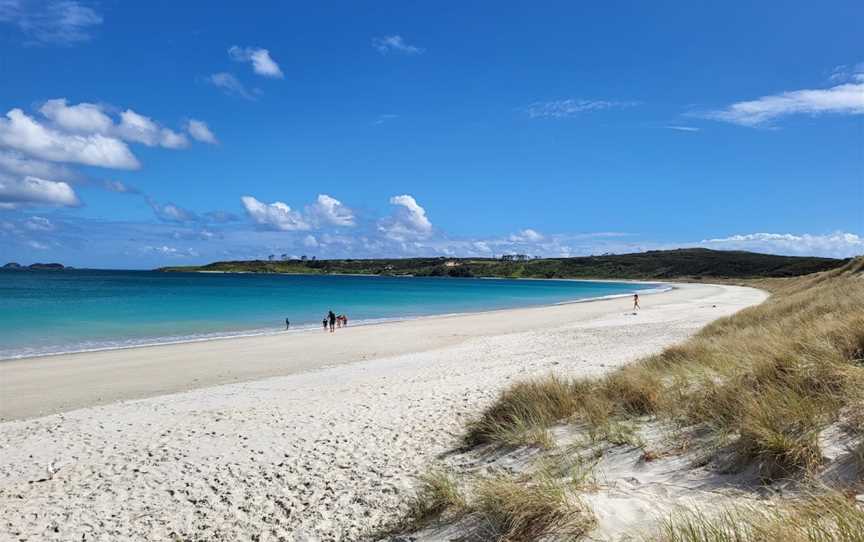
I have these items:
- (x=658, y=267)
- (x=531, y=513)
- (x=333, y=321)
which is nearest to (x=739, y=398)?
(x=531, y=513)

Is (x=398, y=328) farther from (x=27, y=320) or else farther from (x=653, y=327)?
(x=27, y=320)

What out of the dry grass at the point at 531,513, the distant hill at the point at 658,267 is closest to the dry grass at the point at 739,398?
the dry grass at the point at 531,513

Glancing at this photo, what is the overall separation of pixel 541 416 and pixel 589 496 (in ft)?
7.93

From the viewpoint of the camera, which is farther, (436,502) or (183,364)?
(183,364)

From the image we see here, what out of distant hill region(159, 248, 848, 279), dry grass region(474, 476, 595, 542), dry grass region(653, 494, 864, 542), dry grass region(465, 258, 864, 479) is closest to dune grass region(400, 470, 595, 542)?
dry grass region(474, 476, 595, 542)

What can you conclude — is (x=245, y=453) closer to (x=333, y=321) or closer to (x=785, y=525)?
(x=785, y=525)

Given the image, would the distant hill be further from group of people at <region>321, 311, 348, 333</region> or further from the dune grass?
the dune grass

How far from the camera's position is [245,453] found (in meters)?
7.62

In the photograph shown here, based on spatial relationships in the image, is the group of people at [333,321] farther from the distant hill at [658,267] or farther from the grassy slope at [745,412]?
the distant hill at [658,267]

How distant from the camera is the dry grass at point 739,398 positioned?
446 cm

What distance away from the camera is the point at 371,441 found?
25.9 ft

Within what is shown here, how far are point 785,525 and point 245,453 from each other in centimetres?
662

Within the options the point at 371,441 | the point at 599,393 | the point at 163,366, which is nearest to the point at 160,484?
the point at 371,441

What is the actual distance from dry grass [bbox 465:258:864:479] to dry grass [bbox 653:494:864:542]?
93 cm
